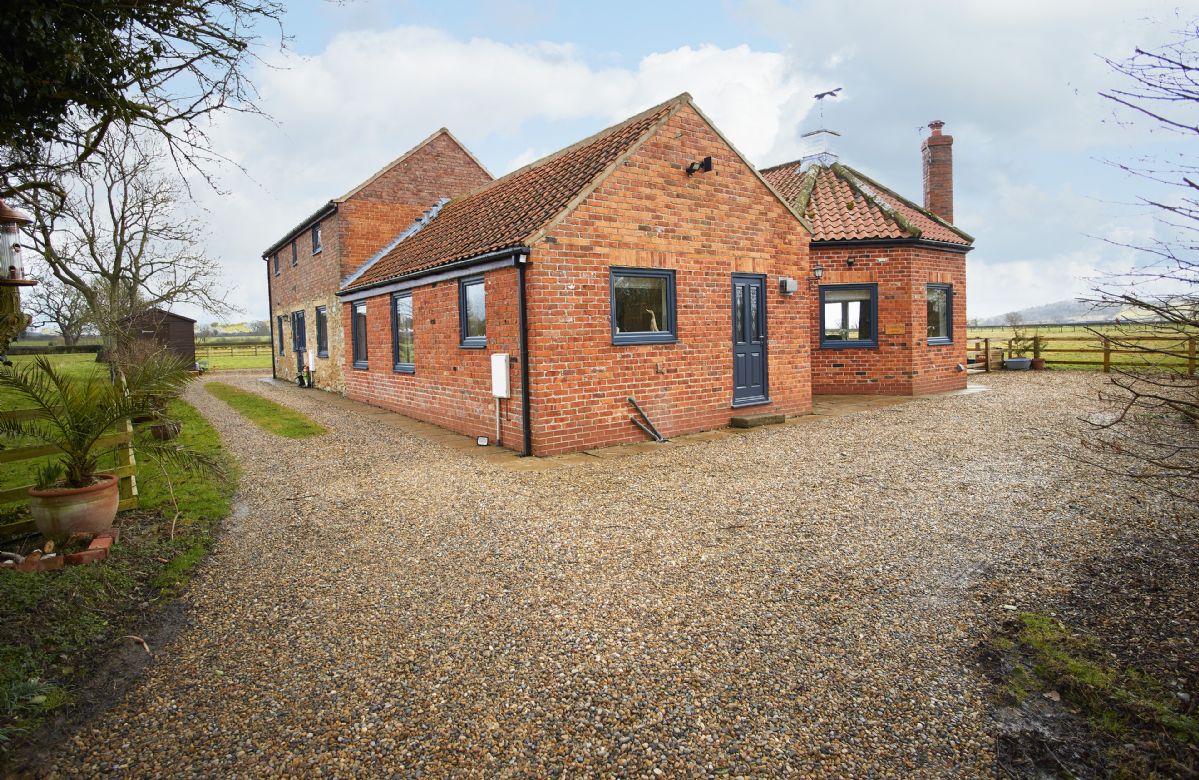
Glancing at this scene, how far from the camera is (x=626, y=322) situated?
1067cm

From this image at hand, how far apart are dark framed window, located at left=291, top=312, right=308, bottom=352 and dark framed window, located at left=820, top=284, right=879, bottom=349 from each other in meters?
16.9

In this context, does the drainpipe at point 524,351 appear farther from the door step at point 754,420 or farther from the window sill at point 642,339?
the door step at point 754,420

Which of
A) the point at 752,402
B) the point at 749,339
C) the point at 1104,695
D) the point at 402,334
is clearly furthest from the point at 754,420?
the point at 1104,695

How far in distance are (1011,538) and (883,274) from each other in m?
11.6

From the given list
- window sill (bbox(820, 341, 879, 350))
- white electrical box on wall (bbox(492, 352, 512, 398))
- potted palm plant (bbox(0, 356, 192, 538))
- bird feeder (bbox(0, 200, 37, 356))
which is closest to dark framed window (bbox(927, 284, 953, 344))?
window sill (bbox(820, 341, 879, 350))

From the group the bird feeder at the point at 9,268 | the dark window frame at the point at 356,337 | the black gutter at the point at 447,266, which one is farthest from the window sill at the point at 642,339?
the dark window frame at the point at 356,337

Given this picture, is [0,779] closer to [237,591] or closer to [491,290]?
[237,591]

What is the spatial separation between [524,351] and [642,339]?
2097 mm

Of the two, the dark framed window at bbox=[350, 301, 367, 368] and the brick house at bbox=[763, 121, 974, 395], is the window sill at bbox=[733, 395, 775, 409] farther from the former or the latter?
the dark framed window at bbox=[350, 301, 367, 368]

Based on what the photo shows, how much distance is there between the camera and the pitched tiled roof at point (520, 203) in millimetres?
10406

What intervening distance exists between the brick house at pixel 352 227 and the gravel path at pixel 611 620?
470 inches

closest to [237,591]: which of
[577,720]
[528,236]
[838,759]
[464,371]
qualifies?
[577,720]

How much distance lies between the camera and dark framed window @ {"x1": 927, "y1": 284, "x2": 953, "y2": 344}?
1673 cm

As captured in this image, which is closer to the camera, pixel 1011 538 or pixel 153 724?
pixel 153 724
